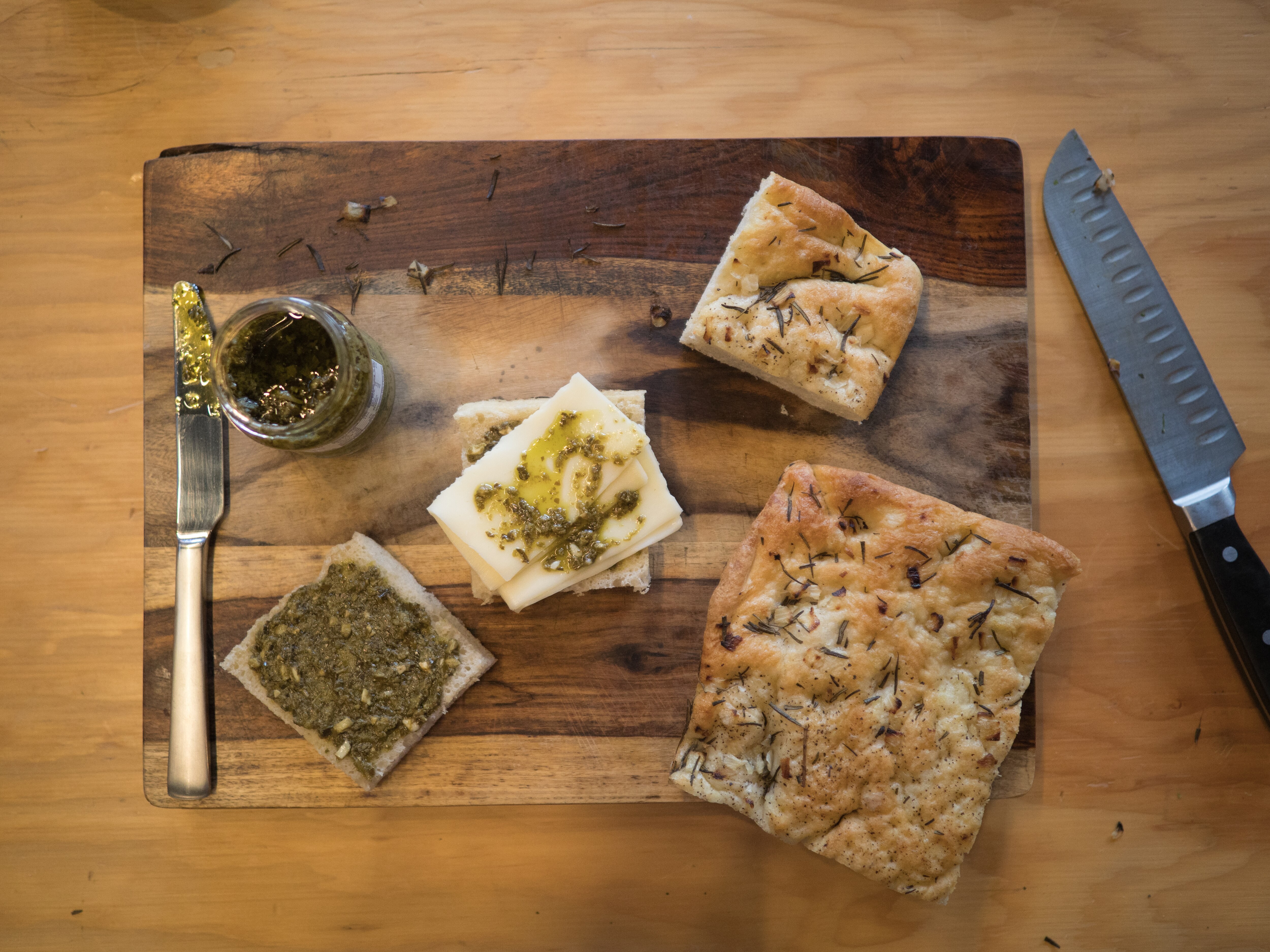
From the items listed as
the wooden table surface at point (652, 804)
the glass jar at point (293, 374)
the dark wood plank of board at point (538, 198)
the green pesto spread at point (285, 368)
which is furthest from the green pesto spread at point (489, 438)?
the wooden table surface at point (652, 804)

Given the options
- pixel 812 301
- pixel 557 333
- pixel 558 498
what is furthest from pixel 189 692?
pixel 812 301

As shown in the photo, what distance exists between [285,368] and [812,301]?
2135 millimetres

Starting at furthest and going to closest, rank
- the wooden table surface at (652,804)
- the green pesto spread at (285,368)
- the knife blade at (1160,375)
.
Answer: the wooden table surface at (652,804), the knife blade at (1160,375), the green pesto spread at (285,368)

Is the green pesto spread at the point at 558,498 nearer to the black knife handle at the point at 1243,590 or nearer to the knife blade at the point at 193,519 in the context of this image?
the knife blade at the point at 193,519

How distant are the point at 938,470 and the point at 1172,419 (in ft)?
3.50

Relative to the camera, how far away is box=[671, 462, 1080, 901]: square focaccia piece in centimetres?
278

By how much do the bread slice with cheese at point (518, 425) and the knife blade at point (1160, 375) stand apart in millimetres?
2098

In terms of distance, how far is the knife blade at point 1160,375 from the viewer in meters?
3.17

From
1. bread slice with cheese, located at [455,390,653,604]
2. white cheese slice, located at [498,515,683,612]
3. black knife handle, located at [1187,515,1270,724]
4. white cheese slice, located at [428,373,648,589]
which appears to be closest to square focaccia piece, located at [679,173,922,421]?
bread slice with cheese, located at [455,390,653,604]

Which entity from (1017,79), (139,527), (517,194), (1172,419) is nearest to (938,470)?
(1172,419)

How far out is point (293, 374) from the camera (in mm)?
2887

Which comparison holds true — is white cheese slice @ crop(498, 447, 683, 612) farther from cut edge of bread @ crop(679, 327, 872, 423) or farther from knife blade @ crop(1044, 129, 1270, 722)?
knife blade @ crop(1044, 129, 1270, 722)

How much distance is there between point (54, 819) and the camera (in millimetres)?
3340

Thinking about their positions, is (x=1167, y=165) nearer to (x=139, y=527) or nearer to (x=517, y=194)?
(x=517, y=194)
